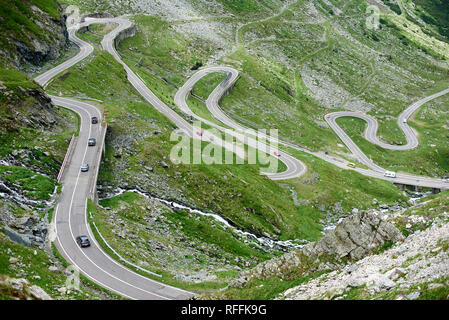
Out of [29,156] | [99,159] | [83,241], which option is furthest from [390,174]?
[29,156]

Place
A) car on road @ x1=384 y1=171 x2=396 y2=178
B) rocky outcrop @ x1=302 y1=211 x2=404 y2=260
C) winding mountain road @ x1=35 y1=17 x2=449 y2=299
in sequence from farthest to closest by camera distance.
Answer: car on road @ x1=384 y1=171 x2=396 y2=178 → winding mountain road @ x1=35 y1=17 x2=449 y2=299 → rocky outcrop @ x1=302 y1=211 x2=404 y2=260

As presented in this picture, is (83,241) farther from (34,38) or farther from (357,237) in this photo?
(34,38)

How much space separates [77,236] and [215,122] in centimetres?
7718

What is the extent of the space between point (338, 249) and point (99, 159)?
46.1 m

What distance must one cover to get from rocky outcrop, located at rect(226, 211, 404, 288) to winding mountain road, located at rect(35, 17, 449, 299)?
10.1m

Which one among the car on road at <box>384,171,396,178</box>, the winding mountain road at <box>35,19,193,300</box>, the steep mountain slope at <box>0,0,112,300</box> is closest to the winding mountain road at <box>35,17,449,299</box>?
the winding mountain road at <box>35,19,193,300</box>

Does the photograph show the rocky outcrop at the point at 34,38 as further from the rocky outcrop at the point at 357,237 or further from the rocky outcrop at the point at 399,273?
the rocky outcrop at the point at 399,273

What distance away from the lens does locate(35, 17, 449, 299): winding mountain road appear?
41969mm

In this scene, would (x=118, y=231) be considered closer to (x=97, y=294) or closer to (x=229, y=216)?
(x=97, y=294)

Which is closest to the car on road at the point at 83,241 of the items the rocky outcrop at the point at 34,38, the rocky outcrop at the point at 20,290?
the rocky outcrop at the point at 20,290

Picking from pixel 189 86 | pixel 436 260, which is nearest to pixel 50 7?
pixel 189 86

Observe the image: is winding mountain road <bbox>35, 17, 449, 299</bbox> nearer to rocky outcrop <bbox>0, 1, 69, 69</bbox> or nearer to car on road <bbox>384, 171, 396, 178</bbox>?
car on road <bbox>384, 171, 396, 178</bbox>
